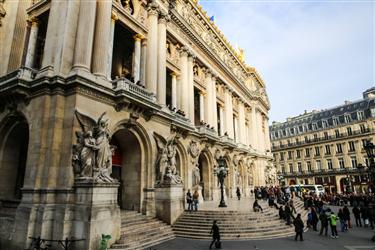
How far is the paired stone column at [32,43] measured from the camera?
16156mm

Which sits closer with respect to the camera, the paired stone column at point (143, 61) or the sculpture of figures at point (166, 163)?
the sculpture of figures at point (166, 163)

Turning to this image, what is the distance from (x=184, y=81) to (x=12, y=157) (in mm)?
15030

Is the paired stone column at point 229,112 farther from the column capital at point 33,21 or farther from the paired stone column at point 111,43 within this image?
the column capital at point 33,21

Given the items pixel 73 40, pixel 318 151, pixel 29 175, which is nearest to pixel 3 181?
pixel 29 175

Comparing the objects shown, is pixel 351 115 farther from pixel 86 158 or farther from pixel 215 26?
pixel 86 158

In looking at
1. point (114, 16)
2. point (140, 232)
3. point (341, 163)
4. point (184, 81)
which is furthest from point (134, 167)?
point (341, 163)

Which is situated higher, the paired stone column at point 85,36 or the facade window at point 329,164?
the paired stone column at point 85,36

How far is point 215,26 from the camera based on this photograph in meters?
32.2

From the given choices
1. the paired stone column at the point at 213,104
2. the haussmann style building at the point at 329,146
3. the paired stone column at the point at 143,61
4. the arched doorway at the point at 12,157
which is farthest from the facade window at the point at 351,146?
the arched doorway at the point at 12,157

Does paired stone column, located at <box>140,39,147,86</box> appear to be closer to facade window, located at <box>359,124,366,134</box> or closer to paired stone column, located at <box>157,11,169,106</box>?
paired stone column, located at <box>157,11,169,106</box>

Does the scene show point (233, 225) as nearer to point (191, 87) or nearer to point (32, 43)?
point (191, 87)

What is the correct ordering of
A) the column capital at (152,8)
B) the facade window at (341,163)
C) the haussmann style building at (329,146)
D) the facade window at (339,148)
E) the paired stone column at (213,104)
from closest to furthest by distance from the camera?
the column capital at (152,8) < the paired stone column at (213,104) < the haussmann style building at (329,146) < the facade window at (341,163) < the facade window at (339,148)

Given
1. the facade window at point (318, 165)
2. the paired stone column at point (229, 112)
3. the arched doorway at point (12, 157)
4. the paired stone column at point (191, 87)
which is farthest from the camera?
the facade window at point (318, 165)

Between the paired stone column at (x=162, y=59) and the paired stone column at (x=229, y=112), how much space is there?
14580 millimetres
